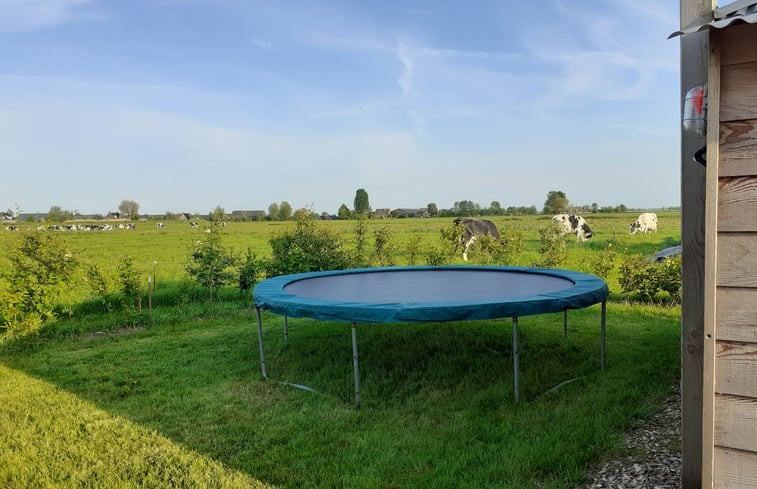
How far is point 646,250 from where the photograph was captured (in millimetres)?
11516

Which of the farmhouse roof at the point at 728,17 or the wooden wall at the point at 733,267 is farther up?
the farmhouse roof at the point at 728,17

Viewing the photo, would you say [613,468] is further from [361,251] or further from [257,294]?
[361,251]

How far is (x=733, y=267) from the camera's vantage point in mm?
1445

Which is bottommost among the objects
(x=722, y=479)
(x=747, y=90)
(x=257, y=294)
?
(x=722, y=479)

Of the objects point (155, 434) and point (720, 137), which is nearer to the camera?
point (720, 137)

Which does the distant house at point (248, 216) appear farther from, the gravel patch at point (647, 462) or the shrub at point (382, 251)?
the gravel patch at point (647, 462)

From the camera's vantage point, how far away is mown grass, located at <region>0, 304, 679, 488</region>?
2219 mm

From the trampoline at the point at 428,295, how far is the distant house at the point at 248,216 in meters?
41.2

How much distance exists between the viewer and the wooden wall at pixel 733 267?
4.65 feet

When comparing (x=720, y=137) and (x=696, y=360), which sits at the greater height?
(x=720, y=137)

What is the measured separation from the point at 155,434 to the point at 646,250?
36.8 feet

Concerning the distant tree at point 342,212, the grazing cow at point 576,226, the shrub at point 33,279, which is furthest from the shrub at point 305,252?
the distant tree at point 342,212

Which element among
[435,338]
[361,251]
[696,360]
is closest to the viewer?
[696,360]

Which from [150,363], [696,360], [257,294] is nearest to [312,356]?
[257,294]
